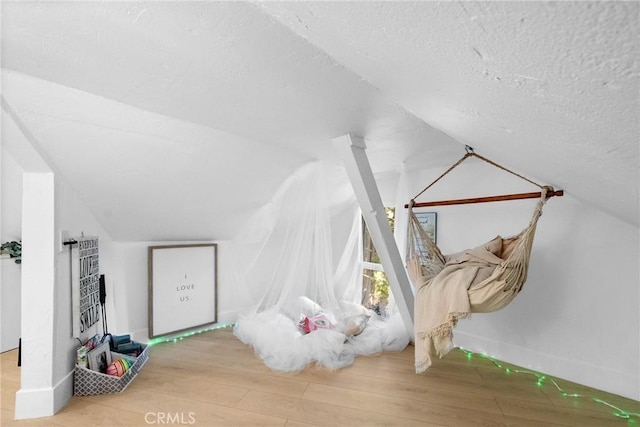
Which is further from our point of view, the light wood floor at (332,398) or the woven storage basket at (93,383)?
the woven storage basket at (93,383)

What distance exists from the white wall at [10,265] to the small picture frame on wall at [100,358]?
4.30ft

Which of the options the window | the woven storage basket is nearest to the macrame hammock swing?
the window

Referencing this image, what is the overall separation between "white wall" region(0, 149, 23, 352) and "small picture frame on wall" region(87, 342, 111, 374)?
4.30 ft

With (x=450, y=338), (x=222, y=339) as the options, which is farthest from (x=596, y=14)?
(x=222, y=339)

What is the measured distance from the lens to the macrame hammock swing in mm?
1677

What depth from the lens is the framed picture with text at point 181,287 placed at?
2879mm

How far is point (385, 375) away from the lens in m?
2.19

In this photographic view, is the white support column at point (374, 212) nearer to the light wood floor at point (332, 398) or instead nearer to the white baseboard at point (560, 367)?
the light wood floor at point (332, 398)

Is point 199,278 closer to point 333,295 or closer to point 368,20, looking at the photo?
point 333,295

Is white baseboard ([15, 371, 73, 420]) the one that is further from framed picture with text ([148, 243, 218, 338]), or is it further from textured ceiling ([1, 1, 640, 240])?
textured ceiling ([1, 1, 640, 240])

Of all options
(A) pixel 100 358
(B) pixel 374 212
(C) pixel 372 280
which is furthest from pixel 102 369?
(C) pixel 372 280

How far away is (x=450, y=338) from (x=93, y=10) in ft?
7.19
